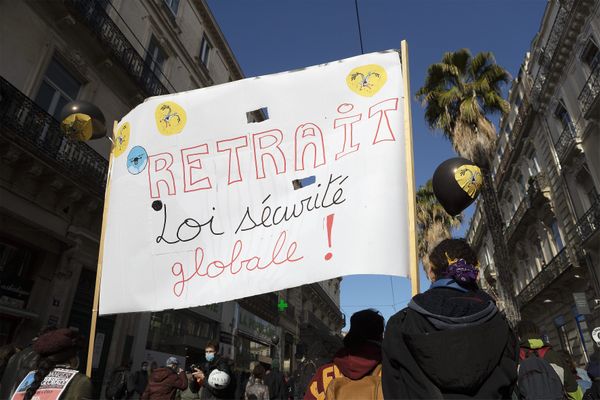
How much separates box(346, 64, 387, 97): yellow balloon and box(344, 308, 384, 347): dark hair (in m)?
1.64

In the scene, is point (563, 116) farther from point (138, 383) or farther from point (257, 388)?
point (138, 383)

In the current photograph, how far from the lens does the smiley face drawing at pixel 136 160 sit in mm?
3549

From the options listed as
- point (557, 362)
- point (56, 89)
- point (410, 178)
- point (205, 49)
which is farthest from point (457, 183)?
point (205, 49)

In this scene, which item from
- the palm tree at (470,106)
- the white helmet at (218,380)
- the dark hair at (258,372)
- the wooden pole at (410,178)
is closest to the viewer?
the wooden pole at (410,178)

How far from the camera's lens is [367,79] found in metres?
3.11

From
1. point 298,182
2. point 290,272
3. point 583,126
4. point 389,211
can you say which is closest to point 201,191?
point 298,182

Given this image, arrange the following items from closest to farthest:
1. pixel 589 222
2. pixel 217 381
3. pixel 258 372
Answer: pixel 217 381 → pixel 258 372 → pixel 589 222

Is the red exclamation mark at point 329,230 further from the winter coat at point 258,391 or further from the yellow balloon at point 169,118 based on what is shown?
the winter coat at point 258,391

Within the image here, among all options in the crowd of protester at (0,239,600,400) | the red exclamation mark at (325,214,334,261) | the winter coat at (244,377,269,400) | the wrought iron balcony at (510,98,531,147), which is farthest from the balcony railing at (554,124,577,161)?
the red exclamation mark at (325,214,334,261)

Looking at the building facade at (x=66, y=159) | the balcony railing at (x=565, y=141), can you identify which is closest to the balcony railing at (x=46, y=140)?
the building facade at (x=66, y=159)

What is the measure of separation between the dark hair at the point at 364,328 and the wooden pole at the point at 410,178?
0.99 ft

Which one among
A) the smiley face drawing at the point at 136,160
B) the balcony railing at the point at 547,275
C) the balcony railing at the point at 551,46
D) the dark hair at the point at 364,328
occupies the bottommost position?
the dark hair at the point at 364,328

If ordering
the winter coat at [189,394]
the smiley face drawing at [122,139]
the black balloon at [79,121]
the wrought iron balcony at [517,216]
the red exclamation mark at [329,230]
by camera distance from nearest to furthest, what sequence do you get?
the red exclamation mark at [329,230] → the smiley face drawing at [122,139] → the black balloon at [79,121] → the winter coat at [189,394] → the wrought iron balcony at [517,216]

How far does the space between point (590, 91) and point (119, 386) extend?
646 inches
